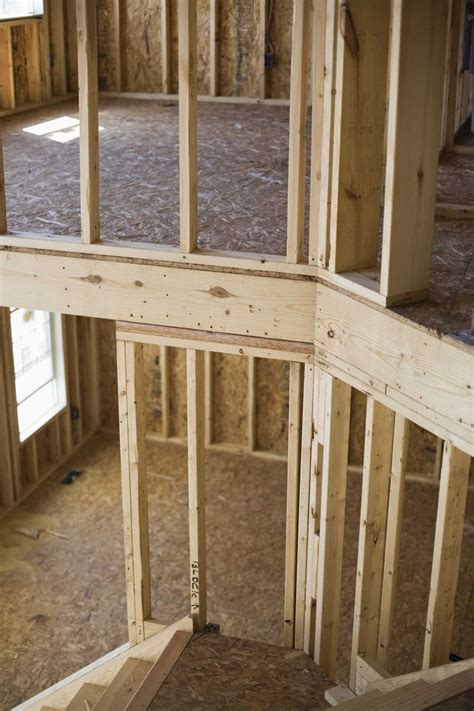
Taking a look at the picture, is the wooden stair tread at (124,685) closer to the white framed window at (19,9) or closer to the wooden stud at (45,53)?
the wooden stud at (45,53)

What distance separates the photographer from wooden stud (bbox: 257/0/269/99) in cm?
767

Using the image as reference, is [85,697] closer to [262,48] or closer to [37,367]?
[37,367]

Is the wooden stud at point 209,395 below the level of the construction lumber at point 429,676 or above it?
below

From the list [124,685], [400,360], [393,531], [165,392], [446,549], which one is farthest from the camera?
[165,392]

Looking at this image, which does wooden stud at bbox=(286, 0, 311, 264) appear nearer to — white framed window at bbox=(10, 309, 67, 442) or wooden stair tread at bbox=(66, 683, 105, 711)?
wooden stair tread at bbox=(66, 683, 105, 711)

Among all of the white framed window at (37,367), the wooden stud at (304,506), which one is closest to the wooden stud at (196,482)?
the wooden stud at (304,506)

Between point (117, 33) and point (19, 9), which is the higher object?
point (19, 9)

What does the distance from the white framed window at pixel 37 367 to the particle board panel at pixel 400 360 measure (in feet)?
14.9

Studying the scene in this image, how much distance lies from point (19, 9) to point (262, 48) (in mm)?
2019

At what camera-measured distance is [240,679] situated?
4.53m

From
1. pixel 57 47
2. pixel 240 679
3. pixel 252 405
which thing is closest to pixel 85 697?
pixel 240 679

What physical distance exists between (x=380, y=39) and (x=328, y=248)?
0.84 meters

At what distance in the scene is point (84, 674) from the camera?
5285 mm

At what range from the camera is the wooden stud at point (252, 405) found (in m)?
8.71
